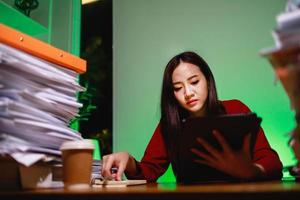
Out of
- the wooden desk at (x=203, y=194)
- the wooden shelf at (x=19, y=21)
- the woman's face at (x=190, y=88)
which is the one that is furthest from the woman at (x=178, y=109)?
the wooden shelf at (x=19, y=21)

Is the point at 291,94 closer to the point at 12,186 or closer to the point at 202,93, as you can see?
the point at 12,186

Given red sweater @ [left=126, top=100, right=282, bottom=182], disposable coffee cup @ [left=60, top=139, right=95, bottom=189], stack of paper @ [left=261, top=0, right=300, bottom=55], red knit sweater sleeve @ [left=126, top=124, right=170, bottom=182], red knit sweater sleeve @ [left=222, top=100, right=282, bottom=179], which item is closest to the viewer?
stack of paper @ [left=261, top=0, right=300, bottom=55]

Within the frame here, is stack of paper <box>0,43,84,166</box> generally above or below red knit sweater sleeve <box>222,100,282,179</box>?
above

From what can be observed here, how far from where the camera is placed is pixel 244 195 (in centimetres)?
42

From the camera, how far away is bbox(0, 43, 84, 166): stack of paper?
0.72 metres

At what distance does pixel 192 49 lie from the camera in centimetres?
221

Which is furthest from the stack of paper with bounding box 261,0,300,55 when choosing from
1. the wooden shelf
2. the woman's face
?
the wooden shelf

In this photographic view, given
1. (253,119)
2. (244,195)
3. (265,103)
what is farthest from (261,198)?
(265,103)

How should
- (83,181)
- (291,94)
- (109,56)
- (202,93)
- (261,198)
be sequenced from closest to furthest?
(261,198) → (291,94) → (83,181) → (202,93) → (109,56)

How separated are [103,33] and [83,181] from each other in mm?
2360

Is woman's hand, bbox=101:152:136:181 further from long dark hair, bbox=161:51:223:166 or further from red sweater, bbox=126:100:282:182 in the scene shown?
long dark hair, bbox=161:51:223:166

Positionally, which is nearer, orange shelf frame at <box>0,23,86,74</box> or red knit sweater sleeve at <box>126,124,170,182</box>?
orange shelf frame at <box>0,23,86,74</box>

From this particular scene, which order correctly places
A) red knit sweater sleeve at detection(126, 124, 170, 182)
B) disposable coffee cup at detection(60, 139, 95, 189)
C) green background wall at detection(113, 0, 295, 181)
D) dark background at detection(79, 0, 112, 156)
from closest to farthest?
disposable coffee cup at detection(60, 139, 95, 189) → red knit sweater sleeve at detection(126, 124, 170, 182) → green background wall at detection(113, 0, 295, 181) → dark background at detection(79, 0, 112, 156)

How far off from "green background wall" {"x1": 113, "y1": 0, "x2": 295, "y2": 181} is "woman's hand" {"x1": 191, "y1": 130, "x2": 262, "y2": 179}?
1.21 metres
